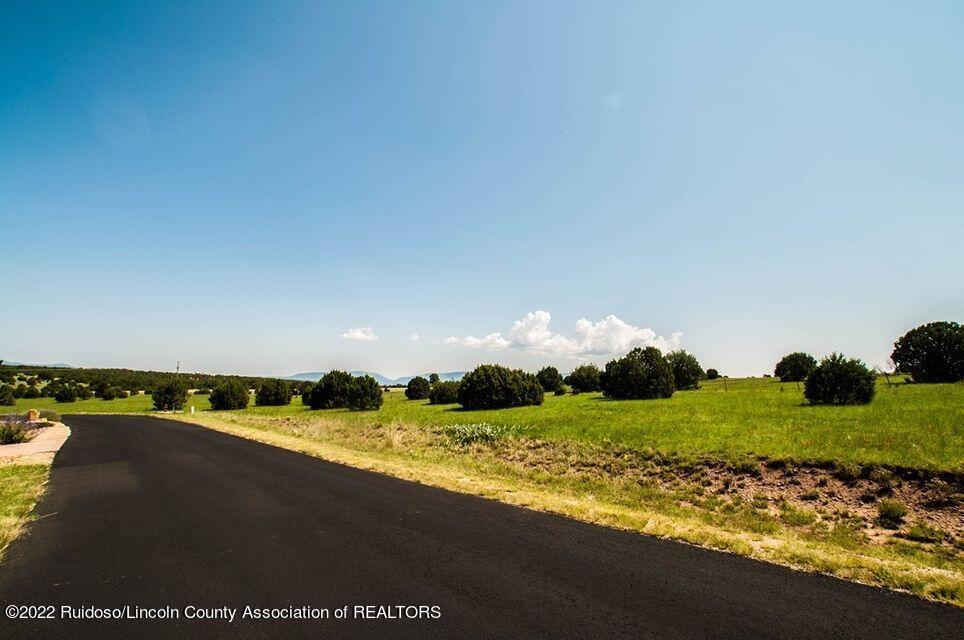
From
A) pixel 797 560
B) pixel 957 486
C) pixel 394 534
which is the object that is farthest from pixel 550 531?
pixel 957 486

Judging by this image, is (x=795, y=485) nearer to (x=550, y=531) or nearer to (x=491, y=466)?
(x=550, y=531)

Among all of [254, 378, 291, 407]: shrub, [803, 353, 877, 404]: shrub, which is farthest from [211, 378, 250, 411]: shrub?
[803, 353, 877, 404]: shrub

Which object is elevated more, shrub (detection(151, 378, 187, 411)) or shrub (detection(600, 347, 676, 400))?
shrub (detection(600, 347, 676, 400))

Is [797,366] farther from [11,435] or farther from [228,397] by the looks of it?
[228,397]

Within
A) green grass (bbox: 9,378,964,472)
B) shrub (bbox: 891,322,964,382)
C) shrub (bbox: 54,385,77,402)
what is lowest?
shrub (bbox: 54,385,77,402)

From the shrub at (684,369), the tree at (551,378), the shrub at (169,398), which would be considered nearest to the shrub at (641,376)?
the shrub at (684,369)

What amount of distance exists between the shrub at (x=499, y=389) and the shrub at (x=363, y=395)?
616 inches

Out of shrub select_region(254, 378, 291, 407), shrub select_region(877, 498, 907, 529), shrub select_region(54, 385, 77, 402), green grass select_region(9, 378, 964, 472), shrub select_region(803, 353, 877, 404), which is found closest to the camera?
shrub select_region(877, 498, 907, 529)

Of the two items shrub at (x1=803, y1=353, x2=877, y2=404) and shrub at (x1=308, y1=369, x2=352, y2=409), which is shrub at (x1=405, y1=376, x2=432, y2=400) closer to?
shrub at (x1=308, y1=369, x2=352, y2=409)

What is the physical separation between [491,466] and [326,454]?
314 inches

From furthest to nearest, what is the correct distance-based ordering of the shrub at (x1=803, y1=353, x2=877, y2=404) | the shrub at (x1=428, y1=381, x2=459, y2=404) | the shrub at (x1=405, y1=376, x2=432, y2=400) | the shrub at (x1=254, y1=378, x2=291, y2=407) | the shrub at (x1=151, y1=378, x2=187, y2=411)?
the shrub at (x1=405, y1=376, x2=432, y2=400) < the shrub at (x1=254, y1=378, x2=291, y2=407) < the shrub at (x1=151, y1=378, x2=187, y2=411) < the shrub at (x1=428, y1=381, x2=459, y2=404) < the shrub at (x1=803, y1=353, x2=877, y2=404)

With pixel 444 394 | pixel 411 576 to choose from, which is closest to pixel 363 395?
pixel 444 394

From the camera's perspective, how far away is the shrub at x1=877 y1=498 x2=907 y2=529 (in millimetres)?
9812

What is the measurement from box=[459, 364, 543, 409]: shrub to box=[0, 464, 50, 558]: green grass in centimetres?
3125
